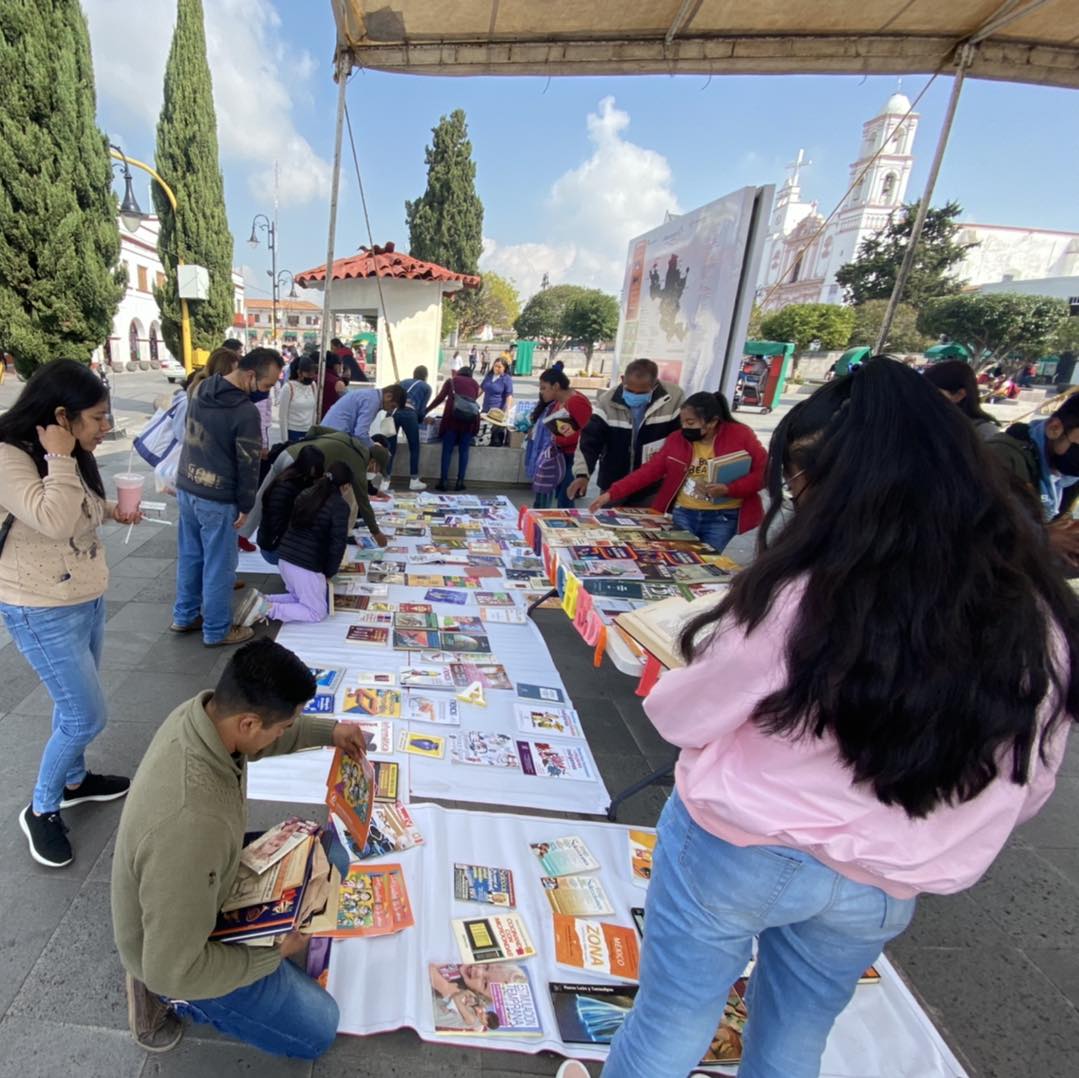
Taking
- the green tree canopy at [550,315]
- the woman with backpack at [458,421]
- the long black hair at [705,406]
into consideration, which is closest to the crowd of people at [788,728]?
the long black hair at [705,406]

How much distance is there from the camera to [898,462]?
0.74 meters

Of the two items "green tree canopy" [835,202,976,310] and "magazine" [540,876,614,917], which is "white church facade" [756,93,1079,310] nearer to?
"green tree canopy" [835,202,976,310]

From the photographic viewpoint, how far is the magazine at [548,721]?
8.64ft

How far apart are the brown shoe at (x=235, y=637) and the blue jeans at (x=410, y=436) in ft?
11.0

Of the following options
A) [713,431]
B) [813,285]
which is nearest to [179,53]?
[713,431]

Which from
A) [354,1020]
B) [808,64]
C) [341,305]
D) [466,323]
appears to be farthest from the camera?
[466,323]

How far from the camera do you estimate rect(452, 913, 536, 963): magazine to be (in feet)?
5.24

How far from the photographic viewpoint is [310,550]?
333 centimetres

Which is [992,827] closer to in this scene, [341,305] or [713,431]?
[713,431]

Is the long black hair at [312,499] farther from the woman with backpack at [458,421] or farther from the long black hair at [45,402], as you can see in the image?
the woman with backpack at [458,421]

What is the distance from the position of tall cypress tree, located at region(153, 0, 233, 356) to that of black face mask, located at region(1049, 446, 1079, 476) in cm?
1306

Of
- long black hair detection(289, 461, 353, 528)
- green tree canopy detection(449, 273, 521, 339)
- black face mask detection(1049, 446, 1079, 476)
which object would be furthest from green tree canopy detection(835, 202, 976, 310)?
long black hair detection(289, 461, 353, 528)

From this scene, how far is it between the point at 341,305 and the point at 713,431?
750 centimetres

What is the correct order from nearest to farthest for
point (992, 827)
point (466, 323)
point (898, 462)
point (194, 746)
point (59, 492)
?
point (898, 462), point (992, 827), point (194, 746), point (59, 492), point (466, 323)
